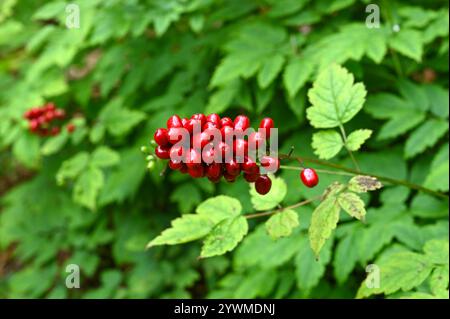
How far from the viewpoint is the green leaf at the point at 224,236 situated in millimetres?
1717

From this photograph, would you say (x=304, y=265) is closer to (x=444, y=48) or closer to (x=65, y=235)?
(x=444, y=48)

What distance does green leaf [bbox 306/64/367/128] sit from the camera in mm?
1868

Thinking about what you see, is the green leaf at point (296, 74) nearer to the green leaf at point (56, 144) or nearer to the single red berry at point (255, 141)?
the single red berry at point (255, 141)

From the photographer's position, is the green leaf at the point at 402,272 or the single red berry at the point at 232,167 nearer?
the single red berry at the point at 232,167

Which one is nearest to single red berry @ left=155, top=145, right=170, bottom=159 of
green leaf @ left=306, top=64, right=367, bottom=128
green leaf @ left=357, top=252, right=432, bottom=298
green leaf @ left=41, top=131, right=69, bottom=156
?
green leaf @ left=306, top=64, right=367, bottom=128

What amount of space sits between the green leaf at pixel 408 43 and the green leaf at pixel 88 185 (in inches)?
72.7

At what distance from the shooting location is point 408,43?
2664 millimetres

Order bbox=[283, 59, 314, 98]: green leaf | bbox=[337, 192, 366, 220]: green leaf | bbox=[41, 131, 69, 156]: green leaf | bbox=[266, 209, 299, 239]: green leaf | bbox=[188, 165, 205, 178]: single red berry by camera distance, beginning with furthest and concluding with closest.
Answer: bbox=[41, 131, 69, 156]: green leaf, bbox=[283, 59, 314, 98]: green leaf, bbox=[266, 209, 299, 239]: green leaf, bbox=[337, 192, 366, 220]: green leaf, bbox=[188, 165, 205, 178]: single red berry

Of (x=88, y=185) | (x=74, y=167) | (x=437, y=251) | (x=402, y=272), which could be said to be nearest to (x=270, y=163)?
(x=402, y=272)

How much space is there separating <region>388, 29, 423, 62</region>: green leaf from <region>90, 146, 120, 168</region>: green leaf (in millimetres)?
1721

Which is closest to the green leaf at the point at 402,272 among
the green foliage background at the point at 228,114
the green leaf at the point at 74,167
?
the green foliage background at the point at 228,114

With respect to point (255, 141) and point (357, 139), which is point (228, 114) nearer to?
point (357, 139)

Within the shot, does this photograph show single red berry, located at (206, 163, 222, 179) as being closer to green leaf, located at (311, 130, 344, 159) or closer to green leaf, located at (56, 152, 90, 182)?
green leaf, located at (311, 130, 344, 159)
